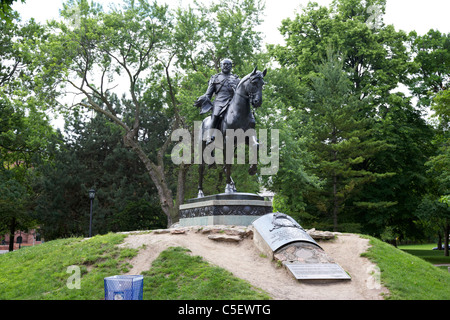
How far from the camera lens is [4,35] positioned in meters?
29.9

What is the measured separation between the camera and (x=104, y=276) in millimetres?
8938

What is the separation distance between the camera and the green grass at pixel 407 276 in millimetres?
8227

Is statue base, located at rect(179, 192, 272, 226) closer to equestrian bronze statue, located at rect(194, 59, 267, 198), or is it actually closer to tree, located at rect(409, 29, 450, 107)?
equestrian bronze statue, located at rect(194, 59, 267, 198)

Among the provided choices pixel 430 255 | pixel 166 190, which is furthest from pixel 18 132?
pixel 430 255

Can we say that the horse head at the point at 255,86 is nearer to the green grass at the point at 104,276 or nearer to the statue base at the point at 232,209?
the statue base at the point at 232,209

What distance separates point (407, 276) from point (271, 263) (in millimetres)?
2804

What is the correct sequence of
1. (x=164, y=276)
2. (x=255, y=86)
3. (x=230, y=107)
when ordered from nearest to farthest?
(x=164, y=276)
(x=255, y=86)
(x=230, y=107)

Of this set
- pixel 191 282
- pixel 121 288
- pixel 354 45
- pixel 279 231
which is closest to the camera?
pixel 121 288

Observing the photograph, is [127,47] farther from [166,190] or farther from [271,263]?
[271,263]

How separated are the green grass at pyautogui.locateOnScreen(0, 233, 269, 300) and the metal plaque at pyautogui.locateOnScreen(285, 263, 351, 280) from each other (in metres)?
1.24

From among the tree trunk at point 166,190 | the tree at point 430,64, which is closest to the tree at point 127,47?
the tree trunk at point 166,190

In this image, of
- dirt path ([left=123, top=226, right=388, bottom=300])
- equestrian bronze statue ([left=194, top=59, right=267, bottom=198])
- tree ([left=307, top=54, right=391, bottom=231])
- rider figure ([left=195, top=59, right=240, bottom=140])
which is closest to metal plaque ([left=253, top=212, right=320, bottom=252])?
dirt path ([left=123, top=226, right=388, bottom=300])

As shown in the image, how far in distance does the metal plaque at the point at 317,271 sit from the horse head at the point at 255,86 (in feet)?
14.1
